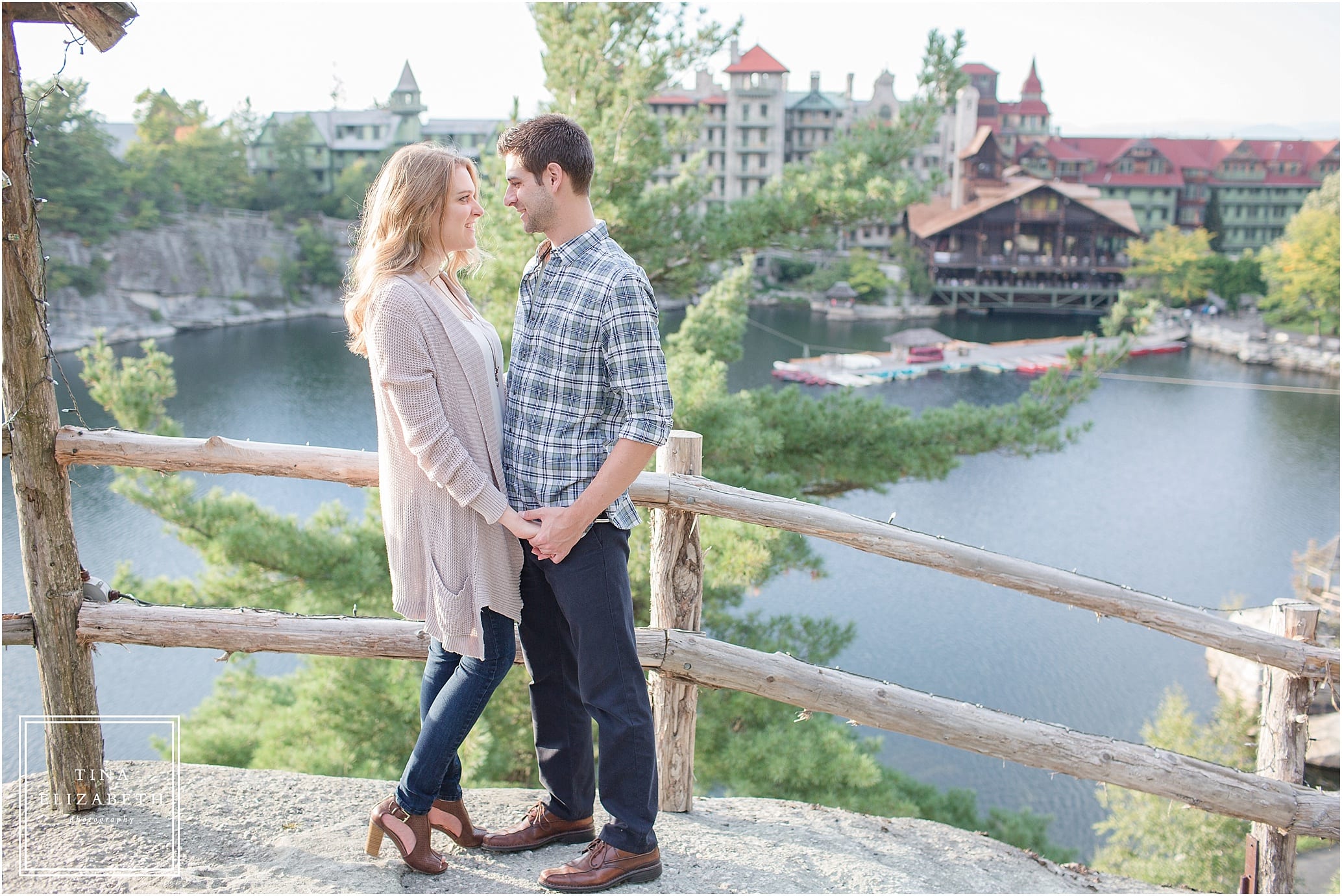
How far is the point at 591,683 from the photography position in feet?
5.87

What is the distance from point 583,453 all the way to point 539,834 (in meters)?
0.82

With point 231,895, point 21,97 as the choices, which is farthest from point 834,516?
point 21,97

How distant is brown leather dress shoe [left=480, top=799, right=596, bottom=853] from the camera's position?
2.00 m

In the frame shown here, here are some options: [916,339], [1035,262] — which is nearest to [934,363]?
[916,339]

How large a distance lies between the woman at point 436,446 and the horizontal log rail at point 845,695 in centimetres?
35

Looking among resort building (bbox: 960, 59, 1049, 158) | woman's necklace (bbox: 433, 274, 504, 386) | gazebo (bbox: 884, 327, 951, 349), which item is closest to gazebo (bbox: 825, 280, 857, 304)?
gazebo (bbox: 884, 327, 951, 349)

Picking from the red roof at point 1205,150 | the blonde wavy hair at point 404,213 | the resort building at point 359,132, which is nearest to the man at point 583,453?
the blonde wavy hair at point 404,213

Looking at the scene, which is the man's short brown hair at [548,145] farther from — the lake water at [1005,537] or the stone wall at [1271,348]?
the stone wall at [1271,348]

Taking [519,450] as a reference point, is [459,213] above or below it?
above

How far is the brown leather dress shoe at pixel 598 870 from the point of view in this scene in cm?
185

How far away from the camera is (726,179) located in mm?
33375

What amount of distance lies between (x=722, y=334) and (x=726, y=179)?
2791cm

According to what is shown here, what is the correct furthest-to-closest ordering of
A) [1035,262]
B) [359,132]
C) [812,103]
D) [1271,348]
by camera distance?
1. [359,132]
2. [812,103]
3. [1035,262]
4. [1271,348]

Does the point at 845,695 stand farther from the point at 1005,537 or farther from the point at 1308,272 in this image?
the point at 1308,272
